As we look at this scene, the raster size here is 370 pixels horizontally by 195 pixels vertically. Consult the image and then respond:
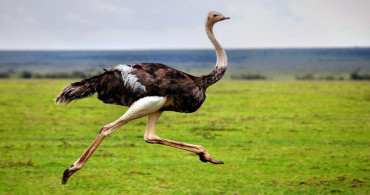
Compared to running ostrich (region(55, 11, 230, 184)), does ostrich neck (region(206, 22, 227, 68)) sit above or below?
above

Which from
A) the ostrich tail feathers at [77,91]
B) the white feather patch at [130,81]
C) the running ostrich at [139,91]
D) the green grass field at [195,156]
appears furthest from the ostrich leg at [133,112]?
the green grass field at [195,156]

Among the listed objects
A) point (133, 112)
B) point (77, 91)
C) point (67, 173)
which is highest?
point (77, 91)

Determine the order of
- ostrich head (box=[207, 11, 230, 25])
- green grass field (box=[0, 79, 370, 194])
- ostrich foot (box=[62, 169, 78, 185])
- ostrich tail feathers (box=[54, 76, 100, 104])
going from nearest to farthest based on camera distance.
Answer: ostrich foot (box=[62, 169, 78, 185]) < ostrich tail feathers (box=[54, 76, 100, 104]) < green grass field (box=[0, 79, 370, 194]) < ostrich head (box=[207, 11, 230, 25])

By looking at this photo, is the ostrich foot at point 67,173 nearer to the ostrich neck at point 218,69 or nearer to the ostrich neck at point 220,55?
the ostrich neck at point 218,69

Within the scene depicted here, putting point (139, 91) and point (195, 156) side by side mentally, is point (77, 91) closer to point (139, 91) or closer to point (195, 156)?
point (139, 91)

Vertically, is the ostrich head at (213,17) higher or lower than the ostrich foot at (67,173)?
higher

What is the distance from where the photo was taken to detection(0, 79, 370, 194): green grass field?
768 cm

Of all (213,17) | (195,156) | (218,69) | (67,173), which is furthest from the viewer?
(195,156)

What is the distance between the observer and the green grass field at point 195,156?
7676 mm

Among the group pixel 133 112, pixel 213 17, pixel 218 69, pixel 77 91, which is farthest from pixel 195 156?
pixel 77 91

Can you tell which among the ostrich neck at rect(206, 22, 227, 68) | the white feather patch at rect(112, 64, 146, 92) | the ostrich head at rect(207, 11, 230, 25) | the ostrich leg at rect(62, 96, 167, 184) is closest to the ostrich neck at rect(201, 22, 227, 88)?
the ostrich neck at rect(206, 22, 227, 68)

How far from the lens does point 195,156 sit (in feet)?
32.2

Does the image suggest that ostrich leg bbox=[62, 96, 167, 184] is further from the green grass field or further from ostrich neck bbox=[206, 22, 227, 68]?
ostrich neck bbox=[206, 22, 227, 68]

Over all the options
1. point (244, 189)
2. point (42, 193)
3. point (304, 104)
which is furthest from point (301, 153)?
point (304, 104)
